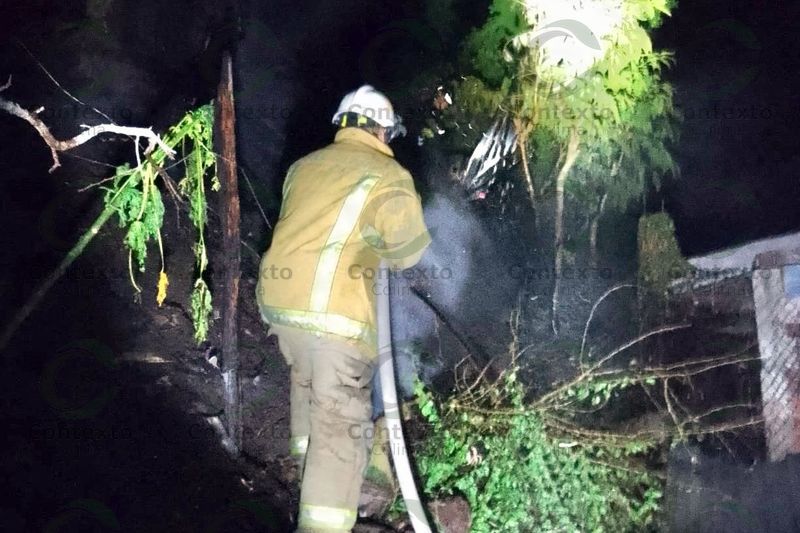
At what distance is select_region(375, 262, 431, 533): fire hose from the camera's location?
349 cm

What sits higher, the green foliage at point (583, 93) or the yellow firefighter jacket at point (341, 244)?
the green foliage at point (583, 93)

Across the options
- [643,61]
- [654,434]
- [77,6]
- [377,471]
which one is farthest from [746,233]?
[77,6]

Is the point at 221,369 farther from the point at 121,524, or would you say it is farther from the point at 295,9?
the point at 295,9

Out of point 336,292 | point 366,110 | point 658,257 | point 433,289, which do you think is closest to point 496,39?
point 433,289

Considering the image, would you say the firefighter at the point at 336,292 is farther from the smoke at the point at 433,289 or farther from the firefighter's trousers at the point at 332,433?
the smoke at the point at 433,289

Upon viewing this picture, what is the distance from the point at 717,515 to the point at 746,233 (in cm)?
591

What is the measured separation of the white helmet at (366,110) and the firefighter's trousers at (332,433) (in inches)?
46.1

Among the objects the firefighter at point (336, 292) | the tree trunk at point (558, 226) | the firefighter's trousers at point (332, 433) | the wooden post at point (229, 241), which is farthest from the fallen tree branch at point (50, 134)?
the tree trunk at point (558, 226)

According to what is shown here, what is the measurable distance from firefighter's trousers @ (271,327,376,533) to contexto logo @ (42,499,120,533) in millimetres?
981

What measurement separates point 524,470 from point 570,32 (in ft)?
12.3

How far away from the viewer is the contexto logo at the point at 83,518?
3.20 m

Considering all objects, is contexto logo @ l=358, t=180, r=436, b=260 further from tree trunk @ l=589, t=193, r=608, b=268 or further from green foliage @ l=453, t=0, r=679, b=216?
tree trunk @ l=589, t=193, r=608, b=268

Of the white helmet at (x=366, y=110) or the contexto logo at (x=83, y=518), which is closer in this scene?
the contexto logo at (x=83, y=518)

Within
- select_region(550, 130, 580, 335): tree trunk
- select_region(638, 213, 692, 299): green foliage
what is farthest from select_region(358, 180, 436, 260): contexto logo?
select_region(638, 213, 692, 299): green foliage
